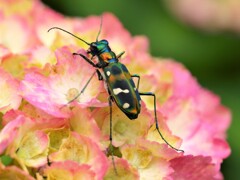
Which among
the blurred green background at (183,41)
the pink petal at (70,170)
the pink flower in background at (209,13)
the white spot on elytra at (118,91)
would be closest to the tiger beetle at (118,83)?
the white spot on elytra at (118,91)

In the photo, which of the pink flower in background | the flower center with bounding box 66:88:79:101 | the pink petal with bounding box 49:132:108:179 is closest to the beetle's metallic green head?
the flower center with bounding box 66:88:79:101

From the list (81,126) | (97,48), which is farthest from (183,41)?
(81,126)

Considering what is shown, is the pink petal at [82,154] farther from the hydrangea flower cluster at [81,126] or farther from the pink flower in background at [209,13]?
the pink flower in background at [209,13]

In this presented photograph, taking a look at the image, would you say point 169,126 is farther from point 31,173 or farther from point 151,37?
point 151,37

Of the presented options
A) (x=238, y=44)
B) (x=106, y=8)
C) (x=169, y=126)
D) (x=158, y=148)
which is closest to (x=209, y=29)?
(x=238, y=44)

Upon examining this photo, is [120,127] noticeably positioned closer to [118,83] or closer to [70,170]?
[118,83]

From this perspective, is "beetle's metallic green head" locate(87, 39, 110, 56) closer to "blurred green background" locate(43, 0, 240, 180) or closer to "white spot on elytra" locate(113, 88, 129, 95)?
"white spot on elytra" locate(113, 88, 129, 95)
